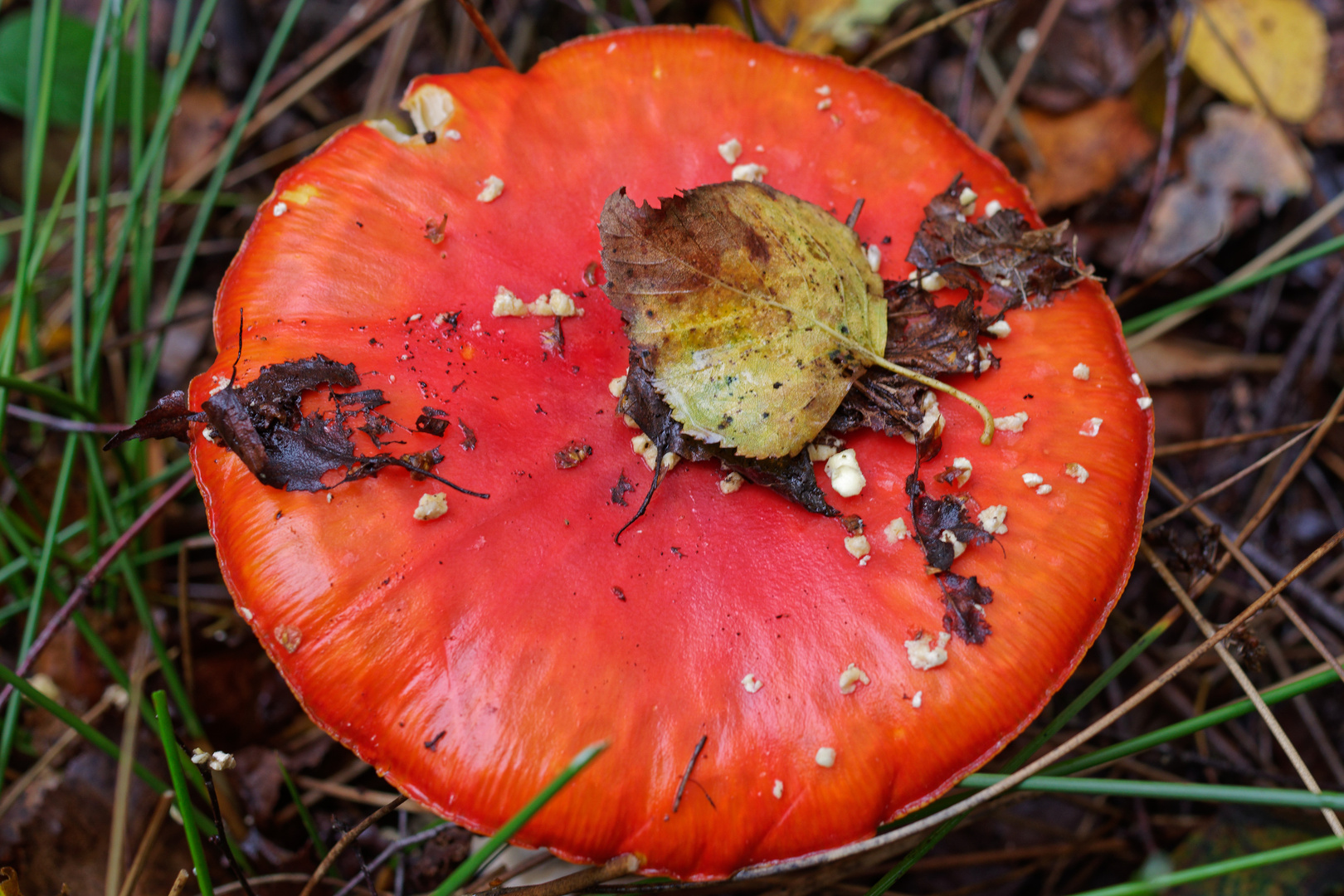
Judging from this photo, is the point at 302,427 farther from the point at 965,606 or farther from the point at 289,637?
the point at 965,606

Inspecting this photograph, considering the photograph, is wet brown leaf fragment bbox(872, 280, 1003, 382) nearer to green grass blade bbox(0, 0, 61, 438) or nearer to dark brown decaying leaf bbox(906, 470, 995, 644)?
dark brown decaying leaf bbox(906, 470, 995, 644)

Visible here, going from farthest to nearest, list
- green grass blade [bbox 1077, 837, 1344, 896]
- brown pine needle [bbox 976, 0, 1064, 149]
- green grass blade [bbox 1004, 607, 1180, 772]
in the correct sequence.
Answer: brown pine needle [bbox 976, 0, 1064, 149] < green grass blade [bbox 1004, 607, 1180, 772] < green grass blade [bbox 1077, 837, 1344, 896]

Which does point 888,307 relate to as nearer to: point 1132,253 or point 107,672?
Result: point 1132,253

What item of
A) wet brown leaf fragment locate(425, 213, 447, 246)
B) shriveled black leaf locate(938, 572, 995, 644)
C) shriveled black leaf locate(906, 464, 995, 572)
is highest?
wet brown leaf fragment locate(425, 213, 447, 246)

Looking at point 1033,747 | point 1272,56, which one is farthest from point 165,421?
point 1272,56

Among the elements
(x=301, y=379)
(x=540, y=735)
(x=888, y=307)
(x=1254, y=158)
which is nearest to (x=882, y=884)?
(x=540, y=735)

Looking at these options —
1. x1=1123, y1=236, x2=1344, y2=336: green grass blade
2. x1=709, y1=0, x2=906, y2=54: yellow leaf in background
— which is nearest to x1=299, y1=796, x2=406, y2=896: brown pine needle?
x1=1123, y1=236, x2=1344, y2=336: green grass blade
